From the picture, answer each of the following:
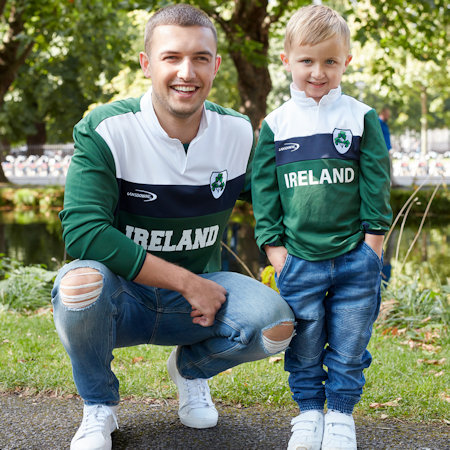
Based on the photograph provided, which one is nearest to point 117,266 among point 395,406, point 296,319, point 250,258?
point 296,319

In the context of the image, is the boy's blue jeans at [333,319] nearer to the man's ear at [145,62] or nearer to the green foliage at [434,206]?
the man's ear at [145,62]

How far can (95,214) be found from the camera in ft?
7.67

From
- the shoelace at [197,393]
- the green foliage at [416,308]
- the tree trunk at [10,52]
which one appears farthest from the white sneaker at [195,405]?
the tree trunk at [10,52]

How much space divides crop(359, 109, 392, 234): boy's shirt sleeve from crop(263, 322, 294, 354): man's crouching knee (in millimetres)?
472

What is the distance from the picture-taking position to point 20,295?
5.53m

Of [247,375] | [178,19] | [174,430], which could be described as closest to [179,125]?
[178,19]

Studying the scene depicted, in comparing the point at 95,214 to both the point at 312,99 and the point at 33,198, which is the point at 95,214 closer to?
the point at 312,99

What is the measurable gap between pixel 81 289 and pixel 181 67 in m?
0.92

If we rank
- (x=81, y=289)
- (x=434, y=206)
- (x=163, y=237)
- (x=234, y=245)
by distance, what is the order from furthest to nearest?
(x=434, y=206) → (x=234, y=245) → (x=163, y=237) → (x=81, y=289)

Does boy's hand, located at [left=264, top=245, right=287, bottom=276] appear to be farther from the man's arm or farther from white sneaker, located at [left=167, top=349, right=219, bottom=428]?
white sneaker, located at [left=167, top=349, right=219, bottom=428]

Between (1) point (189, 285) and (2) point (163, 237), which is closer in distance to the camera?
(1) point (189, 285)

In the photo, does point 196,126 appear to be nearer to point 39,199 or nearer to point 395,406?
point 395,406

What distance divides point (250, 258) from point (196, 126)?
673 cm

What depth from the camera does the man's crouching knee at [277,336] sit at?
238cm
